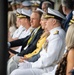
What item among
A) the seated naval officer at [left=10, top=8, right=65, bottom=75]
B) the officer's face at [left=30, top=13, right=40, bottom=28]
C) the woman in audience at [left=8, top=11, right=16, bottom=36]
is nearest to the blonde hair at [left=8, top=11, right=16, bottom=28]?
the woman in audience at [left=8, top=11, right=16, bottom=36]

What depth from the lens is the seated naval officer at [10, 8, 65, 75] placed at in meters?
3.23

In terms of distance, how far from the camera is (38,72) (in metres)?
3.37

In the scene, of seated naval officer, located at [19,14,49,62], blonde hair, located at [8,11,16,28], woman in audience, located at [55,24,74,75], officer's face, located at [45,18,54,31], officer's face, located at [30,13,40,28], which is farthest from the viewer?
blonde hair, located at [8,11,16,28]

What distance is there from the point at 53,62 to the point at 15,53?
1.22 meters

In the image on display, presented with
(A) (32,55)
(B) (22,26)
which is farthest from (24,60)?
(B) (22,26)

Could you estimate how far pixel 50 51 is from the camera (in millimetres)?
3240

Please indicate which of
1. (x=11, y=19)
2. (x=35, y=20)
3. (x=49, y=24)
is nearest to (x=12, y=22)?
(x=11, y=19)

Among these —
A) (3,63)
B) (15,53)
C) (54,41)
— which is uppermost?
(3,63)

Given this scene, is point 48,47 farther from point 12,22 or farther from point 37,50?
point 12,22

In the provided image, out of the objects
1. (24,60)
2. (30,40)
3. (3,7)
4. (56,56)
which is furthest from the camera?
(30,40)

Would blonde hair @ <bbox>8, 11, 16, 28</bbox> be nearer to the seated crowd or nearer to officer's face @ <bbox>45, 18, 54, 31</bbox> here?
the seated crowd

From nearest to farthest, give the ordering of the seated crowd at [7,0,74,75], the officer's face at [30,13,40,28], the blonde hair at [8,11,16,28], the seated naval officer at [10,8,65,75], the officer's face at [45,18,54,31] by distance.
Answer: the seated crowd at [7,0,74,75], the seated naval officer at [10,8,65,75], the officer's face at [45,18,54,31], the officer's face at [30,13,40,28], the blonde hair at [8,11,16,28]

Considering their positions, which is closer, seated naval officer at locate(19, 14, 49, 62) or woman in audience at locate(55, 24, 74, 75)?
woman in audience at locate(55, 24, 74, 75)

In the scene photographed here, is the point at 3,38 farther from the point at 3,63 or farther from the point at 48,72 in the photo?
the point at 48,72
